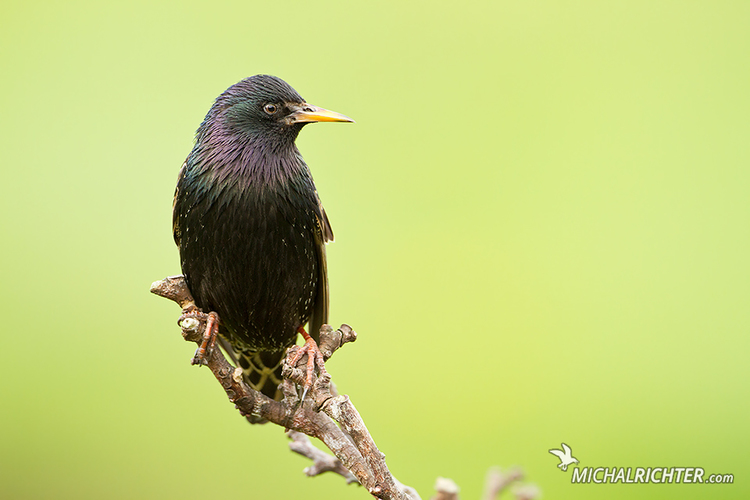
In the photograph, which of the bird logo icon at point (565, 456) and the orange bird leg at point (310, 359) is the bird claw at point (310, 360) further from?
the bird logo icon at point (565, 456)

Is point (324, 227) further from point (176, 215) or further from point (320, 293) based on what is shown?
point (176, 215)

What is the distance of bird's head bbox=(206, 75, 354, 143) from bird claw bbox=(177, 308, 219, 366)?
767 mm

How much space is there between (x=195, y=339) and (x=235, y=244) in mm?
412

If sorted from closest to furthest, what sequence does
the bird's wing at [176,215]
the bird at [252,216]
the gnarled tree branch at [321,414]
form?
the gnarled tree branch at [321,414]
the bird at [252,216]
the bird's wing at [176,215]

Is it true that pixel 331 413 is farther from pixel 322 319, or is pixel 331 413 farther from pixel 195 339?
pixel 322 319

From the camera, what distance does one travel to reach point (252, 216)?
2676 mm

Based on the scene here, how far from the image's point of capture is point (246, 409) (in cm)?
265

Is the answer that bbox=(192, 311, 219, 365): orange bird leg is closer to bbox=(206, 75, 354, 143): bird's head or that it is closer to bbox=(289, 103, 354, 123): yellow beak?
bbox=(206, 75, 354, 143): bird's head

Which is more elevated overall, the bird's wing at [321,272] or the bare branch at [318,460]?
the bird's wing at [321,272]

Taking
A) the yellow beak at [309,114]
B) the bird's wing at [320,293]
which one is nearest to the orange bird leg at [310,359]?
the bird's wing at [320,293]

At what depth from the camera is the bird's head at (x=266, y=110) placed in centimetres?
278

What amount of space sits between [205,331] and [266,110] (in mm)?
938

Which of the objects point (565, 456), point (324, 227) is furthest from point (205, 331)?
point (565, 456)

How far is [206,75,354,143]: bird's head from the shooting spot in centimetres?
278
